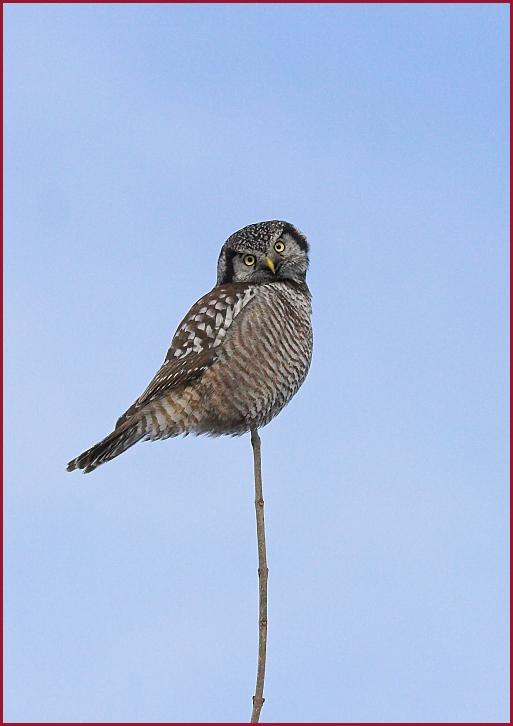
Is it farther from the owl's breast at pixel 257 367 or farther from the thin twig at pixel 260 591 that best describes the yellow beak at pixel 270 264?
the thin twig at pixel 260 591

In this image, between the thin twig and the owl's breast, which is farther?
the owl's breast

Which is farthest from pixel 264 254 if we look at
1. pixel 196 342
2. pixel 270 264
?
pixel 196 342

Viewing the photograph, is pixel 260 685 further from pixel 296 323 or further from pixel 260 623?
pixel 296 323

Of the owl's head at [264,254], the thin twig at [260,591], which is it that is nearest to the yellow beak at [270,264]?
the owl's head at [264,254]

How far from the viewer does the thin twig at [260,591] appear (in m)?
3.82

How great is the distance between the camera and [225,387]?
5.71 meters

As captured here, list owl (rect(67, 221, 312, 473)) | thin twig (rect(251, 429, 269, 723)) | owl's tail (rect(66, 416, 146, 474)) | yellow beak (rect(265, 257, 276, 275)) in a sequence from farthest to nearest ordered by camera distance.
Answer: yellow beak (rect(265, 257, 276, 275)) < owl (rect(67, 221, 312, 473)) < owl's tail (rect(66, 416, 146, 474)) < thin twig (rect(251, 429, 269, 723))

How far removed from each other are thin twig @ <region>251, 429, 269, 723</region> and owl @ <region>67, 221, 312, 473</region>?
1190 millimetres

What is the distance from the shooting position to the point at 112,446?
5.51m

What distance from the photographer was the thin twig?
382cm

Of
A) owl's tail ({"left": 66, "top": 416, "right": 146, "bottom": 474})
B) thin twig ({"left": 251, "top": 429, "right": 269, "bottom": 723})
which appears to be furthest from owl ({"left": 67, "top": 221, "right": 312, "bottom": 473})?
thin twig ({"left": 251, "top": 429, "right": 269, "bottom": 723})

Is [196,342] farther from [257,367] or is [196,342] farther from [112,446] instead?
[112,446]

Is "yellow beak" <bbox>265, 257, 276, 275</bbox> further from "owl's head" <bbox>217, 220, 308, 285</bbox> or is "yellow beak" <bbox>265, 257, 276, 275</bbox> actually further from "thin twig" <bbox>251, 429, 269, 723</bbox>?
"thin twig" <bbox>251, 429, 269, 723</bbox>

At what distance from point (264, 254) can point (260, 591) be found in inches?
98.2
